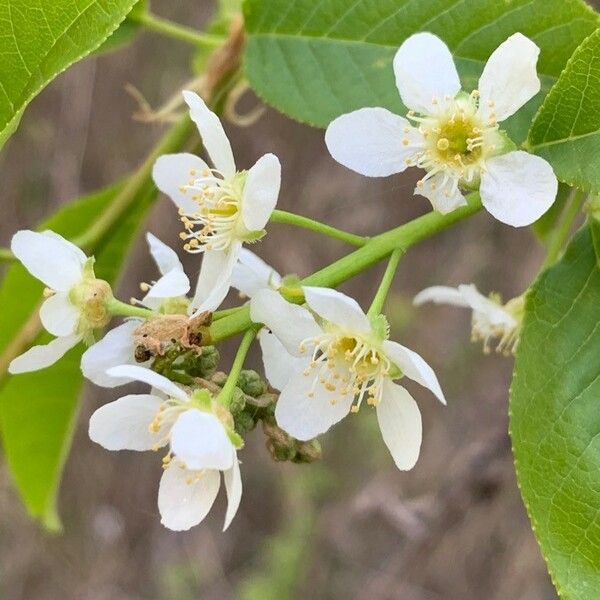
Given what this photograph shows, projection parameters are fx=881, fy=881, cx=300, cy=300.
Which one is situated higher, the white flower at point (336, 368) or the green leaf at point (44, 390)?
the white flower at point (336, 368)

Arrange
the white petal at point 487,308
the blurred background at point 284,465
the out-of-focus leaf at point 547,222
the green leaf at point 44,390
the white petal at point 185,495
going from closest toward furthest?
the white petal at point 185,495 → the white petal at point 487,308 → the out-of-focus leaf at point 547,222 → the green leaf at point 44,390 → the blurred background at point 284,465

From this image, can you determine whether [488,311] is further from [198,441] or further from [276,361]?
[198,441]

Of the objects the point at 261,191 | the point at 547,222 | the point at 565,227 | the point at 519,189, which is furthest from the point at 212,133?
the point at 547,222

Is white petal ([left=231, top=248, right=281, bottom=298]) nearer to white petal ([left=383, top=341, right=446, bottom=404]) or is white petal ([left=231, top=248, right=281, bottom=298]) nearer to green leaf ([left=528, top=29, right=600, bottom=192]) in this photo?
white petal ([left=383, top=341, right=446, bottom=404])

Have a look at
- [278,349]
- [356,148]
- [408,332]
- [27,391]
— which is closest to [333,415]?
[278,349]

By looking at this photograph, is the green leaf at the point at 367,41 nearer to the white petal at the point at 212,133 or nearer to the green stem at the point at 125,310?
the white petal at the point at 212,133

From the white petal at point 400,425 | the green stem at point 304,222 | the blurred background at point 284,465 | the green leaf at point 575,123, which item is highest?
the green leaf at point 575,123

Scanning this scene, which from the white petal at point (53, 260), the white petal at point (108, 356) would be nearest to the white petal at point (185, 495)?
the white petal at point (108, 356)

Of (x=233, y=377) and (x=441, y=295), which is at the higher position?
(x=233, y=377)
